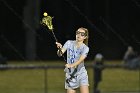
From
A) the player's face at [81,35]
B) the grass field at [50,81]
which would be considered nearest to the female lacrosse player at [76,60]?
the player's face at [81,35]

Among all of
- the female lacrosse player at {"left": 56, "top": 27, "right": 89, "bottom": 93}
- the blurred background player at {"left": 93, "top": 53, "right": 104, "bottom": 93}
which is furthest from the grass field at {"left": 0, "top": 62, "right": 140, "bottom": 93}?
the female lacrosse player at {"left": 56, "top": 27, "right": 89, "bottom": 93}

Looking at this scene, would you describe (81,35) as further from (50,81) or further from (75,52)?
(50,81)

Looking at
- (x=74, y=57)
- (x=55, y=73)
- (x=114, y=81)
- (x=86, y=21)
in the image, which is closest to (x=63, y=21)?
(x=86, y=21)

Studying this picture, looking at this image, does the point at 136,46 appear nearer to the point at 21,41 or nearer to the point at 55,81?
the point at 21,41

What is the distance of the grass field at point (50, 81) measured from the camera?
1536 cm

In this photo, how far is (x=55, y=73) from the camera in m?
17.8

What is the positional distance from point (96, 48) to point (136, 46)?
182 centimetres

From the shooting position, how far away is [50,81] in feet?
53.4

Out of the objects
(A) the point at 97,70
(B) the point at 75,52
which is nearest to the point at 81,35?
(B) the point at 75,52

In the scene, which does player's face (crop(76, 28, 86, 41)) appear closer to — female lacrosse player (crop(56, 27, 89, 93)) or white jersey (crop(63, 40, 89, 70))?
female lacrosse player (crop(56, 27, 89, 93))

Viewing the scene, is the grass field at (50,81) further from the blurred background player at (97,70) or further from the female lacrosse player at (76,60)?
the female lacrosse player at (76,60)

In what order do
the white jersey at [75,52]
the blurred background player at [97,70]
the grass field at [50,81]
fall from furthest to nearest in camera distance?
the grass field at [50,81] → the blurred background player at [97,70] → the white jersey at [75,52]

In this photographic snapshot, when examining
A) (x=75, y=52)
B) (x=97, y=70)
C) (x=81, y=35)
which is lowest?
(x=75, y=52)

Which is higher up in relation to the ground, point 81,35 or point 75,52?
point 81,35
